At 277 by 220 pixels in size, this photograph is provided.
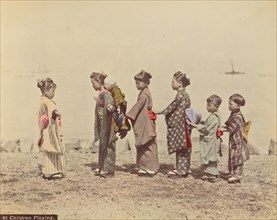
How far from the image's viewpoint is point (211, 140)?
282 centimetres

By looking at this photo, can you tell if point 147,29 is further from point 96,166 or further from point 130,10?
point 96,166

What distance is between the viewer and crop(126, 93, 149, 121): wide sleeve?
2838mm

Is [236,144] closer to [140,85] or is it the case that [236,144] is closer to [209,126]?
[209,126]

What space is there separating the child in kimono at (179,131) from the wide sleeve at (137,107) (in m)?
0.13

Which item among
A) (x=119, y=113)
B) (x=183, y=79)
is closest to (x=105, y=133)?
(x=119, y=113)

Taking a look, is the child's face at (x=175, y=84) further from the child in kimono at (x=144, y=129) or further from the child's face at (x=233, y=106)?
the child's face at (x=233, y=106)

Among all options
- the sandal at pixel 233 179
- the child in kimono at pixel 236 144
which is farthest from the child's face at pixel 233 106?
the sandal at pixel 233 179

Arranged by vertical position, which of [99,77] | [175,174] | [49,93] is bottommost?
[175,174]

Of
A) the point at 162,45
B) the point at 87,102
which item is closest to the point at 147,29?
the point at 162,45

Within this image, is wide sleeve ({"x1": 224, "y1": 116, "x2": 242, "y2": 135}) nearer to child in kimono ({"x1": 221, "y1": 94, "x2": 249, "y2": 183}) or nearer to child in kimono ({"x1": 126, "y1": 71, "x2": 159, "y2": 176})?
child in kimono ({"x1": 221, "y1": 94, "x2": 249, "y2": 183})

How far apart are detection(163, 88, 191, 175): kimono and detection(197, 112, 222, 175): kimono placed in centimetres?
9

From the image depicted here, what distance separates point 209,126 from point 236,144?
0.20m

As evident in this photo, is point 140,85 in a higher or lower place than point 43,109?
higher

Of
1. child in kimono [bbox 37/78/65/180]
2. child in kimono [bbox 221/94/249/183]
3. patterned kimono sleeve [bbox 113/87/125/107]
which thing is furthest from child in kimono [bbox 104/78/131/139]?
child in kimono [bbox 221/94/249/183]
